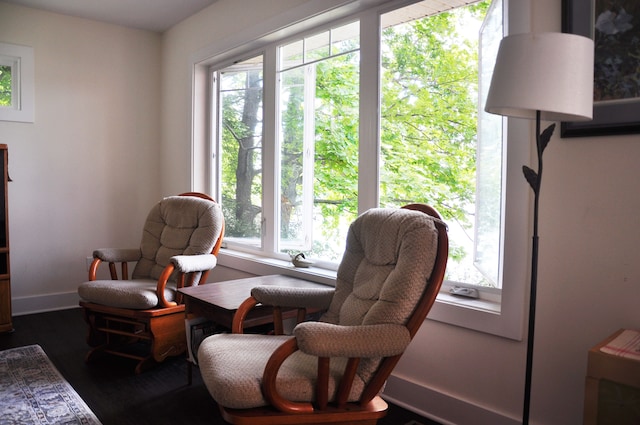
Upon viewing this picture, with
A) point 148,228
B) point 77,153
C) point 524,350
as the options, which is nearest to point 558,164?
point 524,350

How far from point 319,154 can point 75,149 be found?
7.95 ft

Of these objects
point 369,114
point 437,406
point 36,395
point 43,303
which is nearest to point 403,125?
point 369,114

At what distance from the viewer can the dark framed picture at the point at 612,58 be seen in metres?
1.65

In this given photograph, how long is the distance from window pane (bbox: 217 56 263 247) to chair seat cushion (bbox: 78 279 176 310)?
0.93 metres

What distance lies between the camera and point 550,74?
1.40 metres

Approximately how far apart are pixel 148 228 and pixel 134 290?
30.2 inches

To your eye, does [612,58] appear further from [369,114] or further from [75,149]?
[75,149]

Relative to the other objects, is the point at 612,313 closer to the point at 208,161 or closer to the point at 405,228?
the point at 405,228

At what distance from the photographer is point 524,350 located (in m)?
1.96

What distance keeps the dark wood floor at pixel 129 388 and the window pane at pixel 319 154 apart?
104cm

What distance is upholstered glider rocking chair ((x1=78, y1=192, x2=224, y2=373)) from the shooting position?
287 cm

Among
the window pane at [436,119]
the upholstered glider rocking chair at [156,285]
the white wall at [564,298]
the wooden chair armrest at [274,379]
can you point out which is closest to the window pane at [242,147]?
the upholstered glider rocking chair at [156,285]

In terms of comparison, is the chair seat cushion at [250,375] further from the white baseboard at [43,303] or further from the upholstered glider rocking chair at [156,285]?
the white baseboard at [43,303]

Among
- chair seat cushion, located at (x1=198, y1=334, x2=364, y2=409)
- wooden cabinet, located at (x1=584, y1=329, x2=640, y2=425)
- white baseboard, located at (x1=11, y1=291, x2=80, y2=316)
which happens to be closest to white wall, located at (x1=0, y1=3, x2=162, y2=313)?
white baseboard, located at (x1=11, y1=291, x2=80, y2=316)
